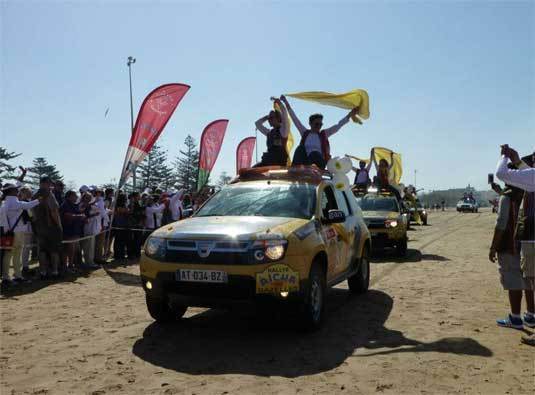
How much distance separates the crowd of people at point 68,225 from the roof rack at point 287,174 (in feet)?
A: 3.84

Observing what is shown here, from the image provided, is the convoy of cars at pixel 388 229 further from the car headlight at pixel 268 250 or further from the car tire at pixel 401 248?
the car headlight at pixel 268 250

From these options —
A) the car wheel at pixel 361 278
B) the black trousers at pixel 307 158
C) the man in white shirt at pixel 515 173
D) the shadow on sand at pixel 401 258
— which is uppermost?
the black trousers at pixel 307 158

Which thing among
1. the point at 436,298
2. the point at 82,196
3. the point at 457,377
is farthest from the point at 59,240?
the point at 457,377

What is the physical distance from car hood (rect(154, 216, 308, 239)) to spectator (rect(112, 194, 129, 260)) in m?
7.98

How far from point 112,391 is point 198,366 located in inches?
34.5

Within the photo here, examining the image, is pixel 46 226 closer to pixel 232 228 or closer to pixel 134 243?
pixel 134 243

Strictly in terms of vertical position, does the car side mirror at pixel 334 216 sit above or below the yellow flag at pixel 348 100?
below

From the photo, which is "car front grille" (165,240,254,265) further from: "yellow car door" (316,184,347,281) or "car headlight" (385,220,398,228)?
"car headlight" (385,220,398,228)

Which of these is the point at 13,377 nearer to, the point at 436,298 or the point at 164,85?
the point at 436,298

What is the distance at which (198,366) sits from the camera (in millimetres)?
4637

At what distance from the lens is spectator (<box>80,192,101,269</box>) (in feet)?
39.4

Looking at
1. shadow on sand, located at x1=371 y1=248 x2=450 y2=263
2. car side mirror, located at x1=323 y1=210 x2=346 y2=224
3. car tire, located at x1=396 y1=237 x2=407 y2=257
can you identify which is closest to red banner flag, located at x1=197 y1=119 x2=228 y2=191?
shadow on sand, located at x1=371 y1=248 x2=450 y2=263

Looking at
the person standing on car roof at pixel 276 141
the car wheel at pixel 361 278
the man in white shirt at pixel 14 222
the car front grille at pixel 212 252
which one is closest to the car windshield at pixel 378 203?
the car wheel at pixel 361 278

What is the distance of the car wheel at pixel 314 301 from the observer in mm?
5414
